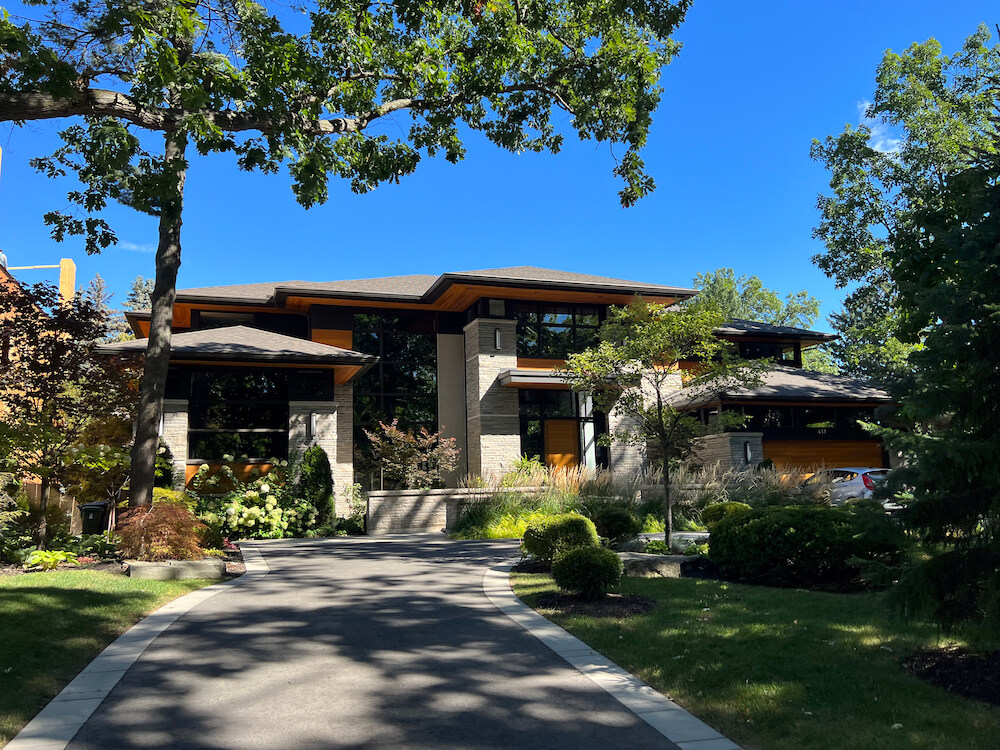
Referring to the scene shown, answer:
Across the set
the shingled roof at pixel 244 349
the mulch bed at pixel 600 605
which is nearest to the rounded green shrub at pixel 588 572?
the mulch bed at pixel 600 605

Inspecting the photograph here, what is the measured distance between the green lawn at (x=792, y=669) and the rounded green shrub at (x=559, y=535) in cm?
161

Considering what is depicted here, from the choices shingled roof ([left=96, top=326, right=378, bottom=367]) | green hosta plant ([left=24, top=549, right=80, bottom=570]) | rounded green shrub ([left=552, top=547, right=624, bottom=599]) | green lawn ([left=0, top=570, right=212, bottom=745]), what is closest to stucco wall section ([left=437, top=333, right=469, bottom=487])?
shingled roof ([left=96, top=326, right=378, bottom=367])

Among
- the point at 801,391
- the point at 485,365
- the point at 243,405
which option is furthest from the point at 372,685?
the point at 801,391

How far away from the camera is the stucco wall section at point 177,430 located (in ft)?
59.1

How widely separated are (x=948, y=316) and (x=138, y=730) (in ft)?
19.1

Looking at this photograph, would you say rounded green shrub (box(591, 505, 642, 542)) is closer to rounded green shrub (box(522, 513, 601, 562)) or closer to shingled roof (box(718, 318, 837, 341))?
rounded green shrub (box(522, 513, 601, 562))

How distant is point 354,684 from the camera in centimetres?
534

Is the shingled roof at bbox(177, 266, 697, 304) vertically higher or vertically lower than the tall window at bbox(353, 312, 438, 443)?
higher

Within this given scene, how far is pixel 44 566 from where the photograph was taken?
10219 mm

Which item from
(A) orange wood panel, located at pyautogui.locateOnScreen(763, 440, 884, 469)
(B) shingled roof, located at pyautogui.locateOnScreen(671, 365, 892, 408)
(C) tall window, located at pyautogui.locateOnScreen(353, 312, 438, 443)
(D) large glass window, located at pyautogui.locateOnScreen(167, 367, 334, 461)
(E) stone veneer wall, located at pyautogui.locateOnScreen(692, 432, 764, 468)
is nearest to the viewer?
(D) large glass window, located at pyautogui.locateOnScreen(167, 367, 334, 461)

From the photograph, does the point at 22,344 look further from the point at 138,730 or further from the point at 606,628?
the point at 606,628

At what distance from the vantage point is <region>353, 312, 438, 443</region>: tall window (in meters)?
24.5

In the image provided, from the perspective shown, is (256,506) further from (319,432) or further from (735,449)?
(735,449)

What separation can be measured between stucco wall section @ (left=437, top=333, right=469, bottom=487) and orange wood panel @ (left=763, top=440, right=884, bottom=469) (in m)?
10.4
